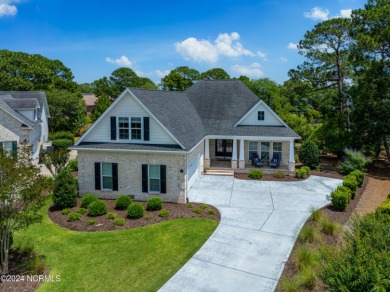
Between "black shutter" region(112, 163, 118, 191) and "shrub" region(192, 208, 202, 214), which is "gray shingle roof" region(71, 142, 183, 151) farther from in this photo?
"shrub" region(192, 208, 202, 214)

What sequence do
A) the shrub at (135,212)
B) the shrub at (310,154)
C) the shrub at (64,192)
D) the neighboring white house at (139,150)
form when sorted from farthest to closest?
1. the shrub at (310,154)
2. the neighboring white house at (139,150)
3. the shrub at (64,192)
4. the shrub at (135,212)

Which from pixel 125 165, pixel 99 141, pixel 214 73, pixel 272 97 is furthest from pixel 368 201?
pixel 214 73

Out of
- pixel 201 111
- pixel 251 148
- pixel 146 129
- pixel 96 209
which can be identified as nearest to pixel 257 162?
pixel 251 148

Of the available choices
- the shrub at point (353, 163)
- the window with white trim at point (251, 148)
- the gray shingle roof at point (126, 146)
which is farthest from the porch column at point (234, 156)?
the shrub at point (353, 163)

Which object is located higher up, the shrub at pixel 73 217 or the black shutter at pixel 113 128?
the black shutter at pixel 113 128

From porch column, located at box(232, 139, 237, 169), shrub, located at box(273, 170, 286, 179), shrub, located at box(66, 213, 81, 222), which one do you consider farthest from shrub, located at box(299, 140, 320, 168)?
shrub, located at box(66, 213, 81, 222)

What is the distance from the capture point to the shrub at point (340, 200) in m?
15.9

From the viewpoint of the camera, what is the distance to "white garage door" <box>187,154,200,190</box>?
19.4 metres

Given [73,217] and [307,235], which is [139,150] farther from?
[307,235]

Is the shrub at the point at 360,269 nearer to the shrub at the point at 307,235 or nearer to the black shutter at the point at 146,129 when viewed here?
the shrub at the point at 307,235

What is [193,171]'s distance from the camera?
2088 cm

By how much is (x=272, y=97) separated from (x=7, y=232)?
110 feet

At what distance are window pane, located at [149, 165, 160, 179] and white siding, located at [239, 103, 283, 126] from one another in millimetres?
10761

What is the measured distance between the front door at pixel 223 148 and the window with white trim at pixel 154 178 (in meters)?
10.7
